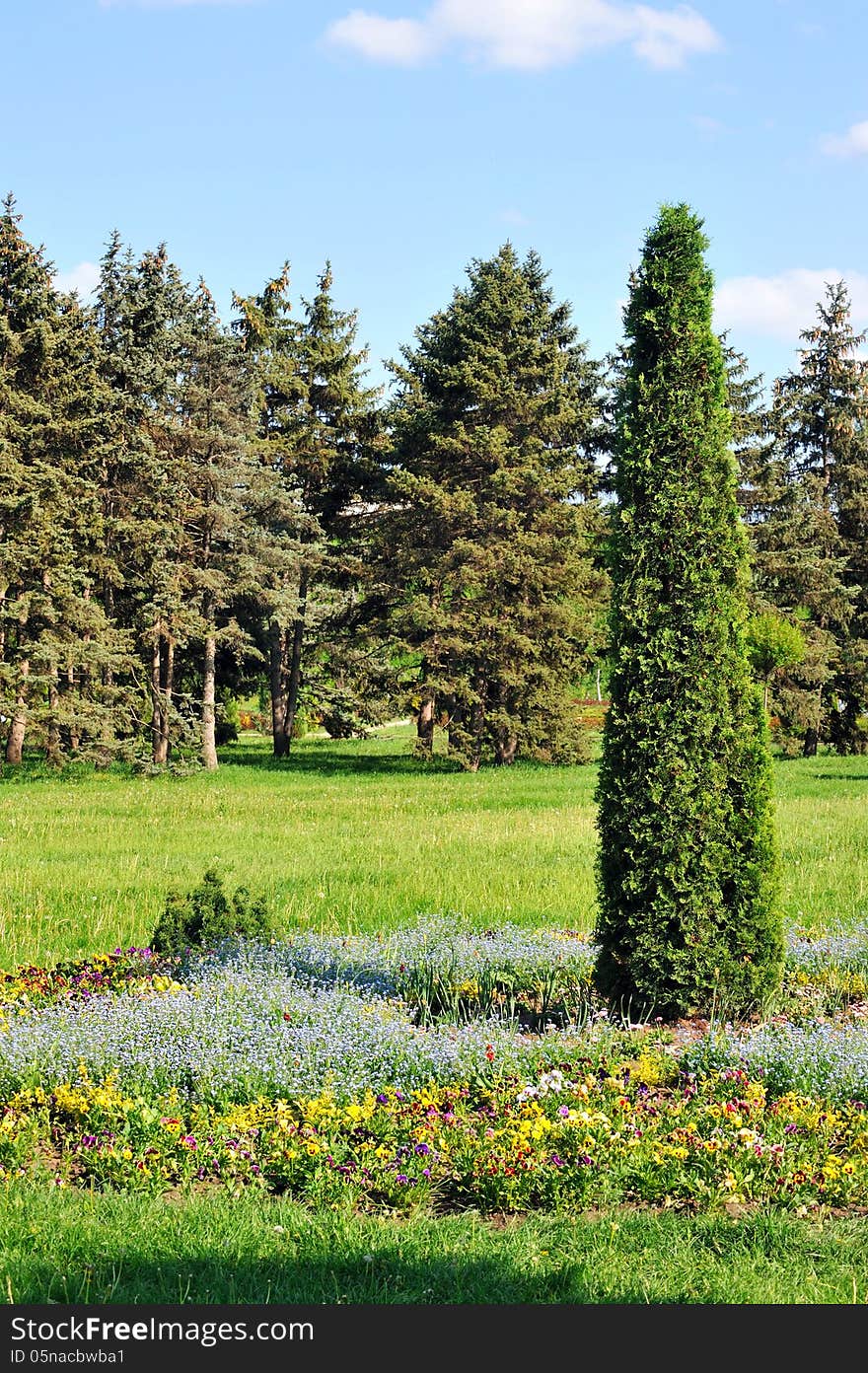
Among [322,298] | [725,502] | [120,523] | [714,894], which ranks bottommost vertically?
[714,894]

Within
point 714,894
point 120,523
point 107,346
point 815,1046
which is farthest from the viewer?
point 107,346

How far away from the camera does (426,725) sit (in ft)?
108

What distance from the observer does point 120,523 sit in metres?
27.0

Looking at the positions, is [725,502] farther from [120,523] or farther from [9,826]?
[120,523]

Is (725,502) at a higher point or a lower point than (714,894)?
higher

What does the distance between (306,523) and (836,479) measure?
61.1 feet

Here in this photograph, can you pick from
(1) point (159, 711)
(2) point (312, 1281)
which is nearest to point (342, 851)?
(2) point (312, 1281)

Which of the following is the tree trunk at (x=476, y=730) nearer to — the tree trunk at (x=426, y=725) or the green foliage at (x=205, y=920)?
the tree trunk at (x=426, y=725)

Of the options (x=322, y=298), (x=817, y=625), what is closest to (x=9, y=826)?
(x=322, y=298)

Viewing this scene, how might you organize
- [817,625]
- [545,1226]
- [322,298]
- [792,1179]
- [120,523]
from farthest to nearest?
[817,625]
[322,298]
[120,523]
[792,1179]
[545,1226]

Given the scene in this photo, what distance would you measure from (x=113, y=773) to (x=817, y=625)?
2345 cm

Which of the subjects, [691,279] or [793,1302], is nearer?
[793,1302]

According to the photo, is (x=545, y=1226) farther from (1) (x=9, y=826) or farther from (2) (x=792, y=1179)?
(1) (x=9, y=826)

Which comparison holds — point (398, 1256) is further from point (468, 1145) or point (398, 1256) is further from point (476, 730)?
point (476, 730)
